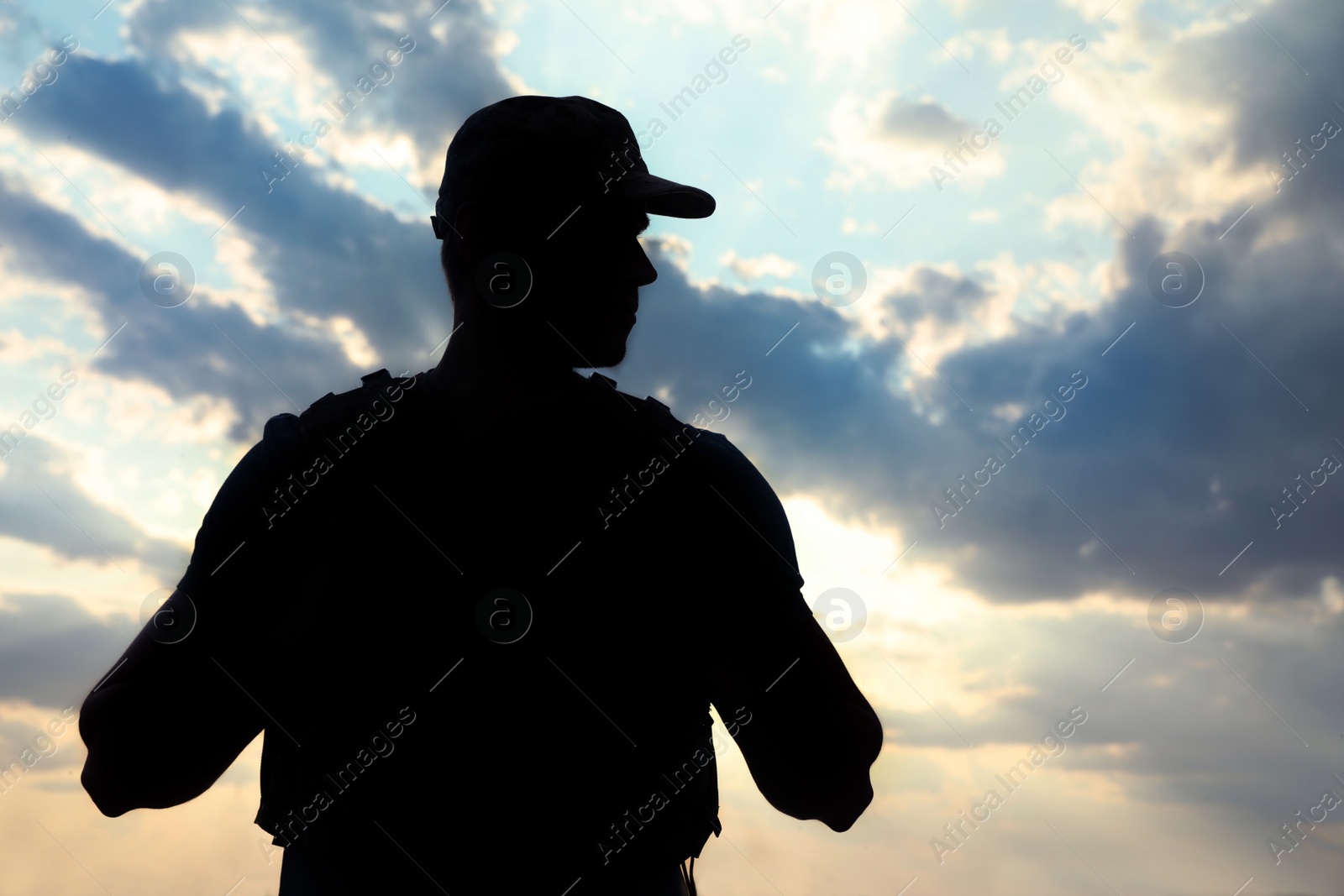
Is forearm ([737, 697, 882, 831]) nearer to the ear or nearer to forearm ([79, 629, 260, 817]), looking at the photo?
forearm ([79, 629, 260, 817])

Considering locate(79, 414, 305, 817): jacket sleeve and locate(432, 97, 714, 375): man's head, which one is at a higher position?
locate(432, 97, 714, 375): man's head

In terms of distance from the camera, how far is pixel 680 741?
284 cm

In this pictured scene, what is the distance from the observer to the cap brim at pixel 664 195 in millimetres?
3395

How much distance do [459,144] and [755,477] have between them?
68.4 inches

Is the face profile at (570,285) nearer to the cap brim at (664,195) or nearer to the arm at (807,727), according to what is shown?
the cap brim at (664,195)

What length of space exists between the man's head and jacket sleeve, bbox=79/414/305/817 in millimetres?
918

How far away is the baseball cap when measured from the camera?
341 centimetres

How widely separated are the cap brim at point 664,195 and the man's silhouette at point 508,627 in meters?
0.02

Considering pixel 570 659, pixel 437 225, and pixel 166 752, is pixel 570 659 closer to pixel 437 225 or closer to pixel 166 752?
pixel 166 752

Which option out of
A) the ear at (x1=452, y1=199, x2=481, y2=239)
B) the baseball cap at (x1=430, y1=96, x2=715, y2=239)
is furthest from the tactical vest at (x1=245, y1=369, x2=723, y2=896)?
the baseball cap at (x1=430, y1=96, x2=715, y2=239)

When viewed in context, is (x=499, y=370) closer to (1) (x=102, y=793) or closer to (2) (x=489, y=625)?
(2) (x=489, y=625)

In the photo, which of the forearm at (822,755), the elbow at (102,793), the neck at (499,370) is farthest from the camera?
the neck at (499,370)

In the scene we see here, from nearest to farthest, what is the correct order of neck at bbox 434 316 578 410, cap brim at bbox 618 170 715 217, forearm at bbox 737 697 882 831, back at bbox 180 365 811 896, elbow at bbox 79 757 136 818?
back at bbox 180 365 811 896, elbow at bbox 79 757 136 818, forearm at bbox 737 697 882 831, neck at bbox 434 316 578 410, cap brim at bbox 618 170 715 217

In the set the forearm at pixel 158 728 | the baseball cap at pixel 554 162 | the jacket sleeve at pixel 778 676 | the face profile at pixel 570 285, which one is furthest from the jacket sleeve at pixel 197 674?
the jacket sleeve at pixel 778 676
